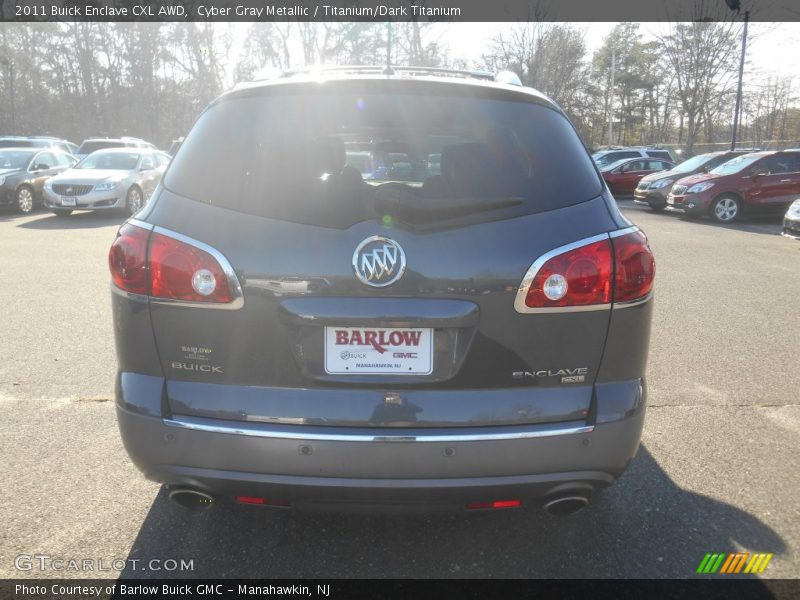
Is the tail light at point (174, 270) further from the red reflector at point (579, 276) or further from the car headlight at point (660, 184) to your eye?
the car headlight at point (660, 184)

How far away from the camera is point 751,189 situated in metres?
15.2

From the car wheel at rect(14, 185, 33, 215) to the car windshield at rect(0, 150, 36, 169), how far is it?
83 cm

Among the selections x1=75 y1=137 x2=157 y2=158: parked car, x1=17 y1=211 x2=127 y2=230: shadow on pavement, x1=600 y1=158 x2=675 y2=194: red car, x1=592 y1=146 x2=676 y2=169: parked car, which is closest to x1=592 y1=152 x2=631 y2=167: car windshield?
x1=592 y1=146 x2=676 y2=169: parked car

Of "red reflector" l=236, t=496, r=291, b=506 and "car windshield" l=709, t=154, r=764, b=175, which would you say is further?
"car windshield" l=709, t=154, r=764, b=175

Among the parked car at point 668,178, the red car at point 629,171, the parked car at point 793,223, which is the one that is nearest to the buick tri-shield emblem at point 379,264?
the parked car at point 793,223

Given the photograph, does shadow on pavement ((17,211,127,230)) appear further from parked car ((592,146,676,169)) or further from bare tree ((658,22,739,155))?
bare tree ((658,22,739,155))

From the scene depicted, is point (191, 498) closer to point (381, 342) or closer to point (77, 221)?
point (381, 342)

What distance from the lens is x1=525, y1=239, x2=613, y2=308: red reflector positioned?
209 cm

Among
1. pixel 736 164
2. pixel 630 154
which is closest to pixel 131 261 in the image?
pixel 736 164

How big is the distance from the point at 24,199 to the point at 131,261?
52.7 ft

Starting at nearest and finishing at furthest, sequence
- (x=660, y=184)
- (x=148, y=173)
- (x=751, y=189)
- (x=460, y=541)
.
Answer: (x=460, y=541)
(x=751, y=189)
(x=148, y=173)
(x=660, y=184)

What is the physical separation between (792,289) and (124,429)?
8.04 meters

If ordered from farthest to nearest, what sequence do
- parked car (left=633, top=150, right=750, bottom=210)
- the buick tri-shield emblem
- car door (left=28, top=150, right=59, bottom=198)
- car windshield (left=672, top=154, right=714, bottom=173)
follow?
car windshield (left=672, top=154, right=714, bottom=173) < parked car (left=633, top=150, right=750, bottom=210) < car door (left=28, top=150, right=59, bottom=198) < the buick tri-shield emblem

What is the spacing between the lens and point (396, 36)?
34.4 meters
